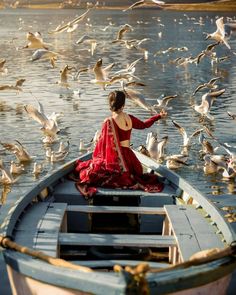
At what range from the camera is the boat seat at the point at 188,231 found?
7.52 metres

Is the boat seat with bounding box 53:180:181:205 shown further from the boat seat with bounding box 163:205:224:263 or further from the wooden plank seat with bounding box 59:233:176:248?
the wooden plank seat with bounding box 59:233:176:248

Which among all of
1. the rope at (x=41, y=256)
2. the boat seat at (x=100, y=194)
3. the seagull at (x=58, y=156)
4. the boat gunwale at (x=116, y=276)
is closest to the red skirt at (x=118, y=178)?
the boat seat at (x=100, y=194)

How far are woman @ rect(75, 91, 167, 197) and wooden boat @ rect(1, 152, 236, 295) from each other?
239 millimetres

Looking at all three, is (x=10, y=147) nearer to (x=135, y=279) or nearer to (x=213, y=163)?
(x=213, y=163)

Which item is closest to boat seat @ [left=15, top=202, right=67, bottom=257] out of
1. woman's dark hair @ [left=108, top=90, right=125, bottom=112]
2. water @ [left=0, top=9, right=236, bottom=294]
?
woman's dark hair @ [left=108, top=90, right=125, bottom=112]

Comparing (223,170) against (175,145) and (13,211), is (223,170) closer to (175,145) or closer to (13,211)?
(175,145)

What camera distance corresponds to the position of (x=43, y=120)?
1816 centimetres

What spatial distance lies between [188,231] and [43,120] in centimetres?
1074

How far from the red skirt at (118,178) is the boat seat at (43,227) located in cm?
113

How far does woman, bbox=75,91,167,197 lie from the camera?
1020 cm

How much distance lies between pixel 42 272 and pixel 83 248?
107 inches

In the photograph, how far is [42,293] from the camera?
21.2 feet

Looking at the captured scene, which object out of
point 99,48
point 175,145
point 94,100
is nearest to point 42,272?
point 175,145

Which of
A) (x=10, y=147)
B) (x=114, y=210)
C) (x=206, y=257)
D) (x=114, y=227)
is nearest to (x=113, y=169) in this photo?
(x=114, y=227)
